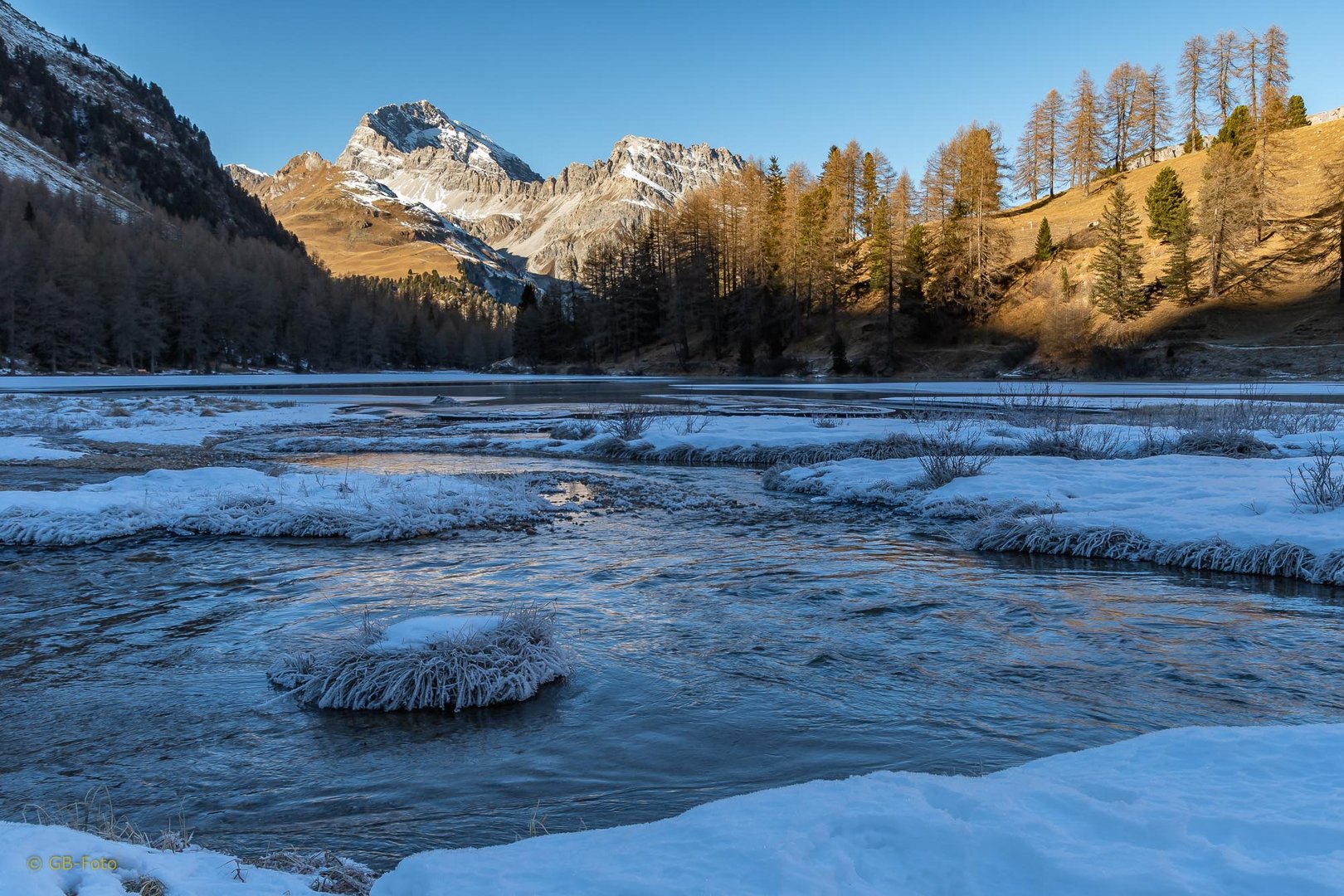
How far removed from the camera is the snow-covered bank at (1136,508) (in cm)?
1033

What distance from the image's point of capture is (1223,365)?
48.9 m

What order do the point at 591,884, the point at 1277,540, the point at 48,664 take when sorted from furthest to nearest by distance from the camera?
the point at 1277,540
the point at 48,664
the point at 591,884

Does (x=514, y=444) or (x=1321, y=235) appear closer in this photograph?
(x=514, y=444)

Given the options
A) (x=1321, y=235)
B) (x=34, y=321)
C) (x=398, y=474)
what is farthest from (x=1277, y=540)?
(x=34, y=321)

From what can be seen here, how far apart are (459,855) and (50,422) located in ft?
107

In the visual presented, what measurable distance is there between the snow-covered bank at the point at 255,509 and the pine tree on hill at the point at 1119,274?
177 ft

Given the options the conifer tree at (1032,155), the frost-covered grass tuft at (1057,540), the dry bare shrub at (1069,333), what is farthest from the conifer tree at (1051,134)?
the frost-covered grass tuft at (1057,540)

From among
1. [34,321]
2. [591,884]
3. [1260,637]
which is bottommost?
[1260,637]

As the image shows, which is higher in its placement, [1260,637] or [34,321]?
[34,321]

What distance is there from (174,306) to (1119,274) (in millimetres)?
96096

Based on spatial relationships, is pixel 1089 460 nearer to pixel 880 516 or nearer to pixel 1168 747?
pixel 880 516

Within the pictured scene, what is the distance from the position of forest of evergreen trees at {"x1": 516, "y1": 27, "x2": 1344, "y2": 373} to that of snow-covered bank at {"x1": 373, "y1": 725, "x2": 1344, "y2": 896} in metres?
60.9

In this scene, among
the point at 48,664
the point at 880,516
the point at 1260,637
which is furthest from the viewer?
the point at 880,516

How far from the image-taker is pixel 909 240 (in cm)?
6731
